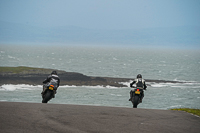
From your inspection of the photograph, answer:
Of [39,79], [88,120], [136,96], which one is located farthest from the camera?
[39,79]

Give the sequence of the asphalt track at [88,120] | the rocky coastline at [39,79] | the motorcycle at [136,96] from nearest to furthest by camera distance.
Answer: the asphalt track at [88,120] < the motorcycle at [136,96] < the rocky coastline at [39,79]

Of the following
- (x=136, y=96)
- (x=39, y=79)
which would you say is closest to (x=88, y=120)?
(x=136, y=96)

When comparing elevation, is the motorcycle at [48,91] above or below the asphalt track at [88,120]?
above

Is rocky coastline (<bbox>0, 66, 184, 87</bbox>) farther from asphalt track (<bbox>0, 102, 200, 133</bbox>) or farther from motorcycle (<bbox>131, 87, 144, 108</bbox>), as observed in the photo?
asphalt track (<bbox>0, 102, 200, 133</bbox>)

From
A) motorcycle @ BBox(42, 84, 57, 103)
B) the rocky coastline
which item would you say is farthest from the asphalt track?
the rocky coastline

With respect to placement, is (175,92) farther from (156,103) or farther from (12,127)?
(12,127)

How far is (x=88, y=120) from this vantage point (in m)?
11.2

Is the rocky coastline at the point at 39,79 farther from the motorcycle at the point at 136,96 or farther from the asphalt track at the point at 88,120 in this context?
the asphalt track at the point at 88,120

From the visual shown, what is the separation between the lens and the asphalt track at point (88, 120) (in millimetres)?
9844

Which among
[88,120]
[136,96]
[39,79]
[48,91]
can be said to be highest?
[39,79]

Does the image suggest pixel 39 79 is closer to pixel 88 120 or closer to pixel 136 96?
pixel 136 96

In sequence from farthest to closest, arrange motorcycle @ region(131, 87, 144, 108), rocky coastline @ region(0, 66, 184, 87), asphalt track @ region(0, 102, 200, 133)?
rocky coastline @ region(0, 66, 184, 87)
motorcycle @ region(131, 87, 144, 108)
asphalt track @ region(0, 102, 200, 133)

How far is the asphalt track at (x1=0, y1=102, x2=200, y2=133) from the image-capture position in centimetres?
984

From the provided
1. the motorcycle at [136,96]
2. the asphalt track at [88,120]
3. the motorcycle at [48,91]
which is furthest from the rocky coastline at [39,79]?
the asphalt track at [88,120]
